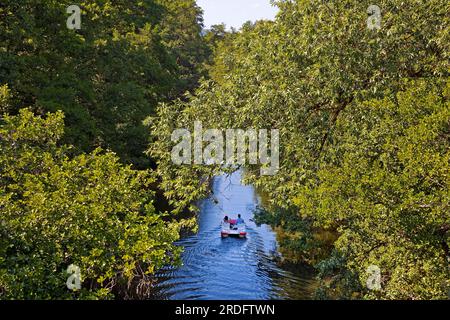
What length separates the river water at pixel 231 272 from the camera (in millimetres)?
22312

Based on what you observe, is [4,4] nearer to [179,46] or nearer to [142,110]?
[142,110]

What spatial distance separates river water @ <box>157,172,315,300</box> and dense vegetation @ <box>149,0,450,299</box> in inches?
165

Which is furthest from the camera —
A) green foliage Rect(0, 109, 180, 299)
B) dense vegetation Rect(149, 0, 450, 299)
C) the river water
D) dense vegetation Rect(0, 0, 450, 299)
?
the river water

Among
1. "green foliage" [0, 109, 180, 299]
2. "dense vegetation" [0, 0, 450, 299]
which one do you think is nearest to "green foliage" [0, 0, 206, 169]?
"dense vegetation" [0, 0, 450, 299]

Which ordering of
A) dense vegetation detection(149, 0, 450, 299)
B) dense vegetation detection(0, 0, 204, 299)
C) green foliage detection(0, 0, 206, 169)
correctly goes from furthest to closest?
green foliage detection(0, 0, 206, 169)
dense vegetation detection(149, 0, 450, 299)
dense vegetation detection(0, 0, 204, 299)

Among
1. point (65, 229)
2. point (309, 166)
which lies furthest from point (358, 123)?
point (65, 229)

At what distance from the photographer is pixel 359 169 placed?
1257 cm

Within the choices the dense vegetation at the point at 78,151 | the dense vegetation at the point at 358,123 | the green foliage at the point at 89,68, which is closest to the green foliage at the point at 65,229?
the dense vegetation at the point at 78,151

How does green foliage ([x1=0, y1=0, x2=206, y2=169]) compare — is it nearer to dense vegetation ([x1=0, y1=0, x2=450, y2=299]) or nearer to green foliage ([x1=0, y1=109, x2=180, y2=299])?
dense vegetation ([x1=0, y1=0, x2=450, y2=299])

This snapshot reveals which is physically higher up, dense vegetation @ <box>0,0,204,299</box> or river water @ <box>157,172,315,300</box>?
dense vegetation @ <box>0,0,204,299</box>

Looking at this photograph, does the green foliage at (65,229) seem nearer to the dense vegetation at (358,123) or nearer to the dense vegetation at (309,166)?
the dense vegetation at (309,166)

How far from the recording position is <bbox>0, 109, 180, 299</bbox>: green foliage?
29.3 ft

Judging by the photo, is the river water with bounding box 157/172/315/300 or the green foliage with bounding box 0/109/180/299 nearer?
the green foliage with bounding box 0/109/180/299

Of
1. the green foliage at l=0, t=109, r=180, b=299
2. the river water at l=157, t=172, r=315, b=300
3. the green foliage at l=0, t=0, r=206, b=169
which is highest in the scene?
the green foliage at l=0, t=0, r=206, b=169
